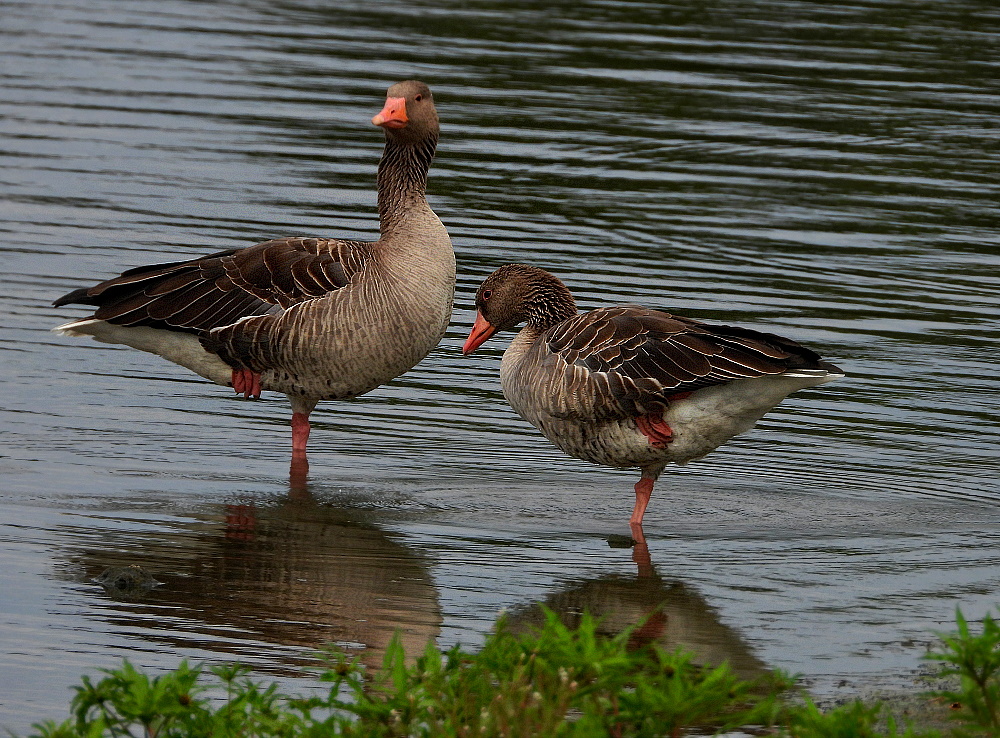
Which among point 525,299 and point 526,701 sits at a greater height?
point 525,299

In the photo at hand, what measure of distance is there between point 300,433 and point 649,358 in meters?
2.49

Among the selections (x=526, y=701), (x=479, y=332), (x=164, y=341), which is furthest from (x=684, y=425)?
(x=526, y=701)

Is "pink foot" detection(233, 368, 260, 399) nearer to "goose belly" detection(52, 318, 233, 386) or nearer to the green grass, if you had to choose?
"goose belly" detection(52, 318, 233, 386)

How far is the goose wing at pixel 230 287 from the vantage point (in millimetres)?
9648

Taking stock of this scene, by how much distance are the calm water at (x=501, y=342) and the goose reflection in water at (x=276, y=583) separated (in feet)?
0.08

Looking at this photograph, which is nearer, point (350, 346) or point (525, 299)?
point (525, 299)

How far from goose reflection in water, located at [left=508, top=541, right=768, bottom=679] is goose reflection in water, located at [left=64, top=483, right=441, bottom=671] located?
24.3 inches

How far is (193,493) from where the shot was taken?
9008 millimetres

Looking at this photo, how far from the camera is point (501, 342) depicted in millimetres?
12242

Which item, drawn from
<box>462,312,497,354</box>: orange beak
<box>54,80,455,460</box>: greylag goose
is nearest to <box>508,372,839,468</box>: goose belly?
<box>462,312,497,354</box>: orange beak

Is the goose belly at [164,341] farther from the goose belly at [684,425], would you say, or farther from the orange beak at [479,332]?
the goose belly at [684,425]

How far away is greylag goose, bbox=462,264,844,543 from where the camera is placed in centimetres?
806

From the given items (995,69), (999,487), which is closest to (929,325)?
(999,487)

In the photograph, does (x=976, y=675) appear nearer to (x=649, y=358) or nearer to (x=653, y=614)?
(x=653, y=614)
